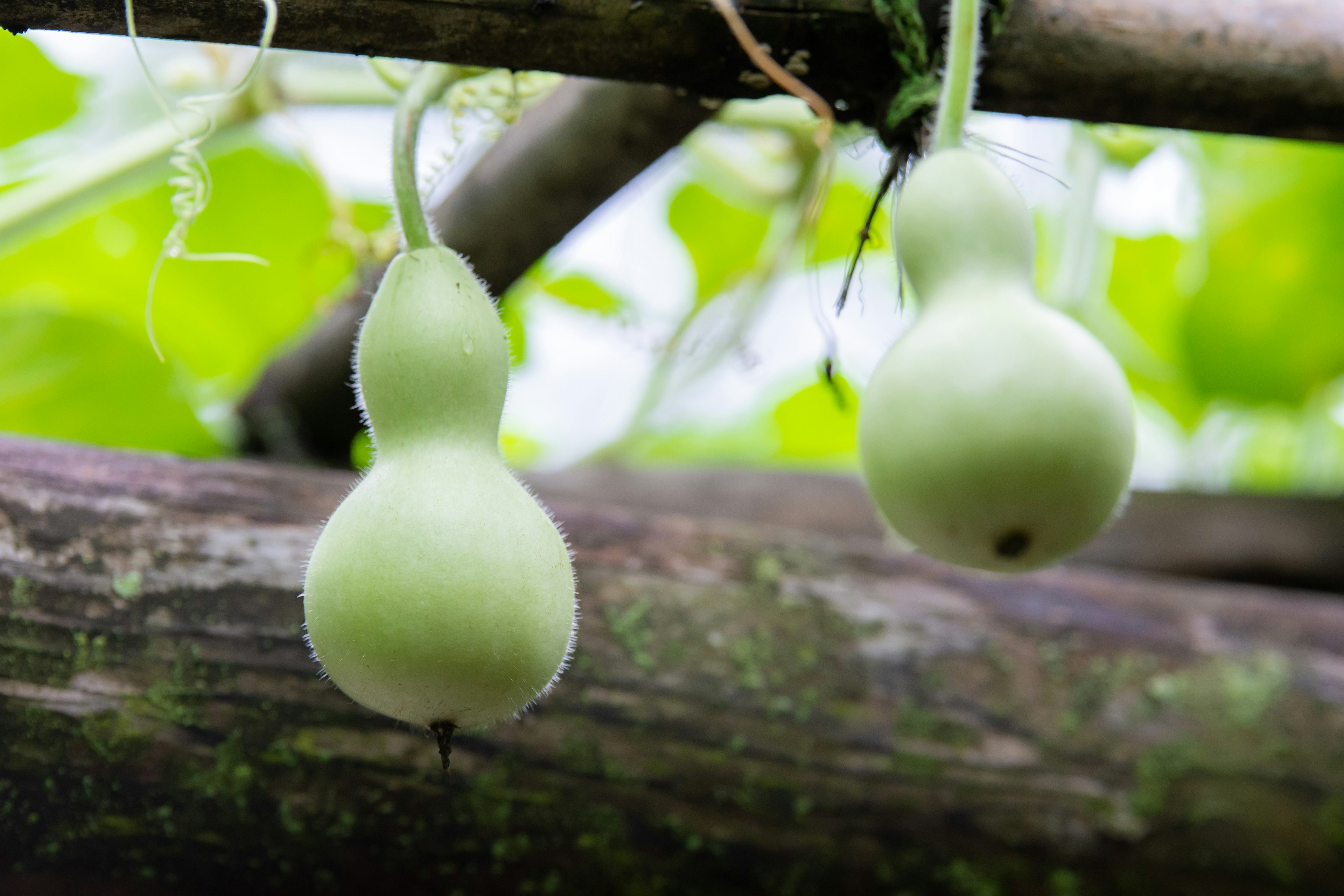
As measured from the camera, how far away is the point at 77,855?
2.58 feet

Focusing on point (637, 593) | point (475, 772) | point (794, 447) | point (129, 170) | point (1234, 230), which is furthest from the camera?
point (794, 447)

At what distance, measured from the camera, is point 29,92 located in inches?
60.9

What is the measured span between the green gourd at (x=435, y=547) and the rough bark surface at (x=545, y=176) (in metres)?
0.20

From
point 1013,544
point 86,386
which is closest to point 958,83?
point 1013,544

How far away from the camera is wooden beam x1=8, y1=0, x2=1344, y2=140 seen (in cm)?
59

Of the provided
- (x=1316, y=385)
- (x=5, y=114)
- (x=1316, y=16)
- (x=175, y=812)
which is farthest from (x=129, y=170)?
(x=1316, y=385)

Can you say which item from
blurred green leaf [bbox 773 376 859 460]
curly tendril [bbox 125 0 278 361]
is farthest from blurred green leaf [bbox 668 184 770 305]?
curly tendril [bbox 125 0 278 361]

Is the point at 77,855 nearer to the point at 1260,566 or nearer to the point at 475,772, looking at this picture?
the point at 475,772

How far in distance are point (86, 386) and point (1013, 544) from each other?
4.40ft

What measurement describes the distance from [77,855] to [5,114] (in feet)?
3.91

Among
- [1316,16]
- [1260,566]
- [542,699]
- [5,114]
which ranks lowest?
[1260,566]

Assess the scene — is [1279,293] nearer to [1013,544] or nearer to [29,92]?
[1013,544]

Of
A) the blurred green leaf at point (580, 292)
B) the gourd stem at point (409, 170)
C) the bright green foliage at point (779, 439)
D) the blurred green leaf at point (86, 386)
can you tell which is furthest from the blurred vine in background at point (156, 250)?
the bright green foliage at point (779, 439)

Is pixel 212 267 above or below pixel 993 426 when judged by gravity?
below
